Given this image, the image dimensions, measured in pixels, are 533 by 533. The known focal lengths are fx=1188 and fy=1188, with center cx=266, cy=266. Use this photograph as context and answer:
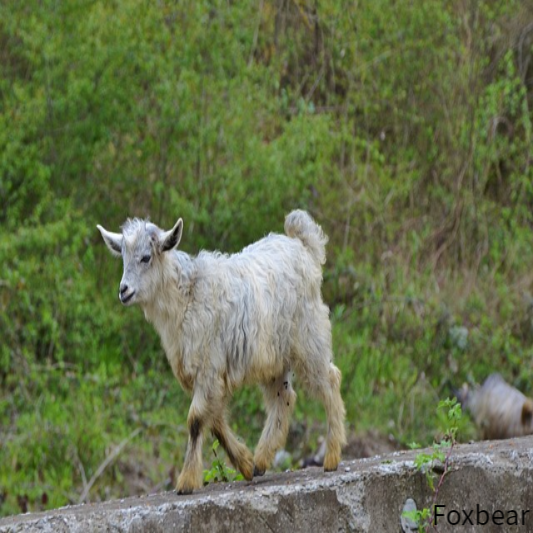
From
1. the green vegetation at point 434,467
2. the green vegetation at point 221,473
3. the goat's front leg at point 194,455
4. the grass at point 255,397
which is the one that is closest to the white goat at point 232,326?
the goat's front leg at point 194,455

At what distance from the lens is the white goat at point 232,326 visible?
6.10 metres

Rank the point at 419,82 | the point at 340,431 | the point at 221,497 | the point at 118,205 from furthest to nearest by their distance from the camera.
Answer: the point at 419,82
the point at 118,205
the point at 340,431
the point at 221,497

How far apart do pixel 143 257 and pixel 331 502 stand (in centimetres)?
157

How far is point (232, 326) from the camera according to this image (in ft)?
20.4

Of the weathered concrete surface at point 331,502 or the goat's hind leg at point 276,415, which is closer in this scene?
the weathered concrete surface at point 331,502

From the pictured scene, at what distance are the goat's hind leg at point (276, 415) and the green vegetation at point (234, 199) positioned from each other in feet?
11.9

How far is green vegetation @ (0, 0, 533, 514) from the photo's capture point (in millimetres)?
10906

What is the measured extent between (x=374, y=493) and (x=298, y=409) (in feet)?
16.4

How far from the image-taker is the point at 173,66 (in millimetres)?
11789

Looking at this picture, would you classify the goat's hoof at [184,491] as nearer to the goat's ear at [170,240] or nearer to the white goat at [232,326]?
the white goat at [232,326]

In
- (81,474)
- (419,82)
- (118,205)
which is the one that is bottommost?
(81,474)

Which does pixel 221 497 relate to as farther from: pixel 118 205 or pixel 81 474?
pixel 118 205

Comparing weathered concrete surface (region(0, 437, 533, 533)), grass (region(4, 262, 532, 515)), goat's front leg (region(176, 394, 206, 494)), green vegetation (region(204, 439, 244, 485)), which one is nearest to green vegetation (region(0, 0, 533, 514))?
grass (region(4, 262, 532, 515))

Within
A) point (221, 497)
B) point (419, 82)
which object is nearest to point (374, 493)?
point (221, 497)
